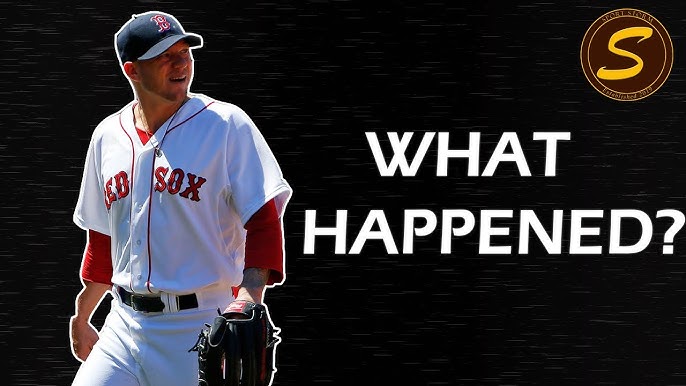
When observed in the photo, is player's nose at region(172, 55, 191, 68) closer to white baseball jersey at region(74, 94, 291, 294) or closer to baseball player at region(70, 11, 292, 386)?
baseball player at region(70, 11, 292, 386)

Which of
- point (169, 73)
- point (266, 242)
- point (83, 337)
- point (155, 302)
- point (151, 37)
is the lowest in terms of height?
point (83, 337)

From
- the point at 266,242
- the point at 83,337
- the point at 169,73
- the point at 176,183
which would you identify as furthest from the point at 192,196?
the point at 83,337

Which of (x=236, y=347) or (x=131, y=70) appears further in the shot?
(x=131, y=70)

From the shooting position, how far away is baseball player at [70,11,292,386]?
3.83 meters

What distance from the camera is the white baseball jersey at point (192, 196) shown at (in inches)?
150

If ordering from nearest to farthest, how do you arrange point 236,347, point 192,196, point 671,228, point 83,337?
1. point 236,347
2. point 192,196
3. point 83,337
4. point 671,228

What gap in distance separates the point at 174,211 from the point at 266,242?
35 centimetres

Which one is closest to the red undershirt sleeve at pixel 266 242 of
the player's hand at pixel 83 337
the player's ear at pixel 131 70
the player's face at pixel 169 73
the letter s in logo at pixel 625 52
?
the player's face at pixel 169 73

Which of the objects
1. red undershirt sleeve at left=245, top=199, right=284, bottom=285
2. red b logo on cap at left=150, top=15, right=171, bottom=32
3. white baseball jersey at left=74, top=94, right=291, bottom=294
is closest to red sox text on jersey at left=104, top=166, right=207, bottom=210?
white baseball jersey at left=74, top=94, right=291, bottom=294

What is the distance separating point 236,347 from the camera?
11.9 feet

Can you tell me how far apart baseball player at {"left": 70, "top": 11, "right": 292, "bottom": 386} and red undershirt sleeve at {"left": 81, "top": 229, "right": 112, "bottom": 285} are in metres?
0.18

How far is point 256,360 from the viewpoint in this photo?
3674 millimetres

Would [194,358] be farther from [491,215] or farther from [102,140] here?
[491,215]

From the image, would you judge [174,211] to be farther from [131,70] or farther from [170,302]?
[131,70]
